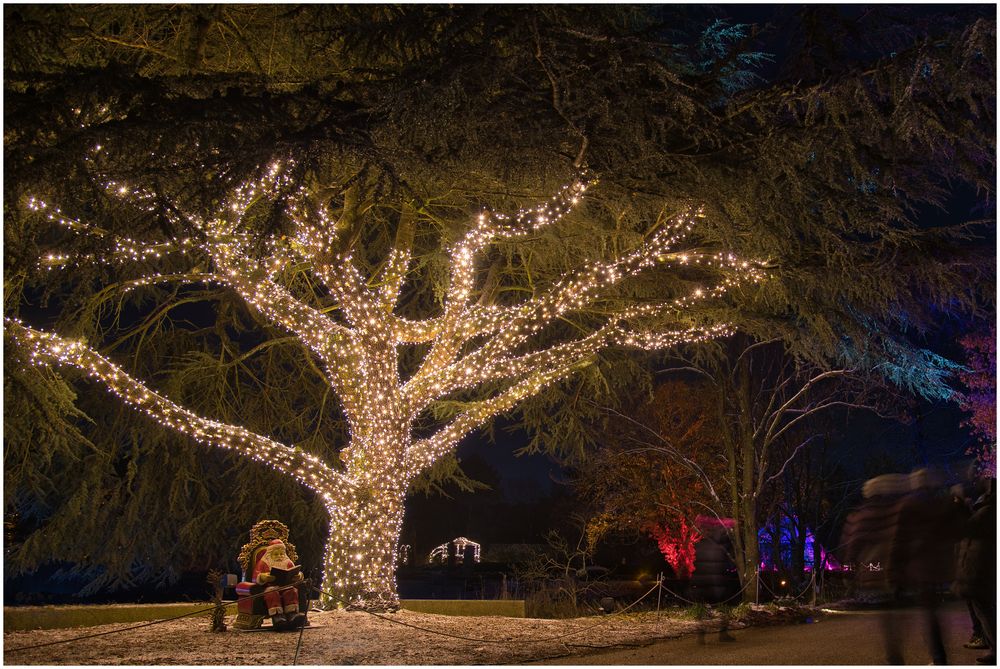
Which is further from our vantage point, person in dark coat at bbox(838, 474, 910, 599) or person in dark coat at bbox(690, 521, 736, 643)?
person in dark coat at bbox(690, 521, 736, 643)

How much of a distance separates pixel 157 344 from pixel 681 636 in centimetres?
1040

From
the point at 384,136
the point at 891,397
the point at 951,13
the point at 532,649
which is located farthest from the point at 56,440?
the point at 891,397

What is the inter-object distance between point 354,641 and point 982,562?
227 inches

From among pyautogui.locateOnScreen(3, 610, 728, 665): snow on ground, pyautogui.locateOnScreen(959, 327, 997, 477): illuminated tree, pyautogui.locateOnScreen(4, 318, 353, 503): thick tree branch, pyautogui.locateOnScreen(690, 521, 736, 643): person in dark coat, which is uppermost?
pyautogui.locateOnScreen(959, 327, 997, 477): illuminated tree

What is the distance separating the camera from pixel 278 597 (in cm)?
882

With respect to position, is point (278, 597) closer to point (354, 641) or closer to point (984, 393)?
point (354, 641)

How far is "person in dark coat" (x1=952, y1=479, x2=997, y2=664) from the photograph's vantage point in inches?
248

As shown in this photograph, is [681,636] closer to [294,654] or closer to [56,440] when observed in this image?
[294,654]

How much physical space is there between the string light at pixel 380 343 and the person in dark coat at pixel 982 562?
4.58 metres

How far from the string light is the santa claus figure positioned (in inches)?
72.0

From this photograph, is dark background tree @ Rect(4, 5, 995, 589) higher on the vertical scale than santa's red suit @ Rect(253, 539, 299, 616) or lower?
higher

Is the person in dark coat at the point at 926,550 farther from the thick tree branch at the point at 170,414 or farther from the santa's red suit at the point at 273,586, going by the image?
the thick tree branch at the point at 170,414

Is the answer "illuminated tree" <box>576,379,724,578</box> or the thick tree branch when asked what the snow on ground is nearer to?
the thick tree branch

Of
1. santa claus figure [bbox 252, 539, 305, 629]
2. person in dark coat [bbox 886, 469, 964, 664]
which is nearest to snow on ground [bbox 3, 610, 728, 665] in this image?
santa claus figure [bbox 252, 539, 305, 629]
